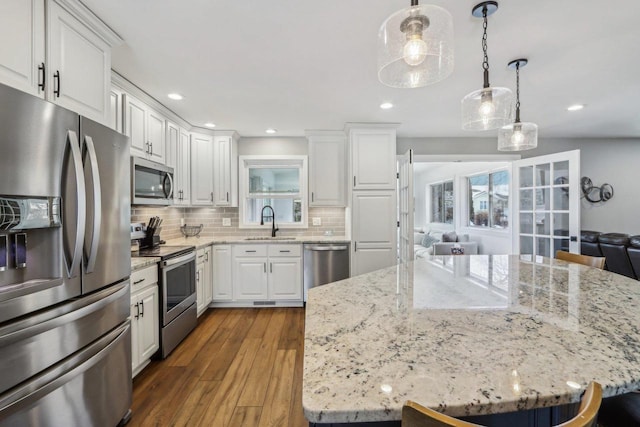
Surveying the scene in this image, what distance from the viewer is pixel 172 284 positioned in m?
2.63

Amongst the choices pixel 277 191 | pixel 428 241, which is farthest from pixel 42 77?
pixel 428 241

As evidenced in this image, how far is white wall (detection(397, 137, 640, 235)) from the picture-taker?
14.5 feet

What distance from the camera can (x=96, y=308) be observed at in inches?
58.3

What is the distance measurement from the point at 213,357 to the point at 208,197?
6.72 feet

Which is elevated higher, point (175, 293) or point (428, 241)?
point (428, 241)

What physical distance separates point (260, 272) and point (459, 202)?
200 inches

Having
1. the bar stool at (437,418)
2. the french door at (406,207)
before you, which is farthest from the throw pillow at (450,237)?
the bar stool at (437,418)

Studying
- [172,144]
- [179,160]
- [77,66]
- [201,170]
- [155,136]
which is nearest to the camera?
[77,66]

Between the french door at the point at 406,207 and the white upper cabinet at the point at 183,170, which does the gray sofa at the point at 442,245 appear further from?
the white upper cabinet at the point at 183,170

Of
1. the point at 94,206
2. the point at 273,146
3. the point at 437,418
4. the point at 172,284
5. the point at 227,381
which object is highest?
the point at 273,146

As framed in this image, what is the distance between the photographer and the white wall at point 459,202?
5.28 metres

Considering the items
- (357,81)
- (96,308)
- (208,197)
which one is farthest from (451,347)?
(208,197)

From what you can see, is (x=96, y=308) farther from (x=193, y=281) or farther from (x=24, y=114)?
(x=193, y=281)

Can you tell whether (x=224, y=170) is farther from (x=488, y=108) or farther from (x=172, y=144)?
(x=488, y=108)
